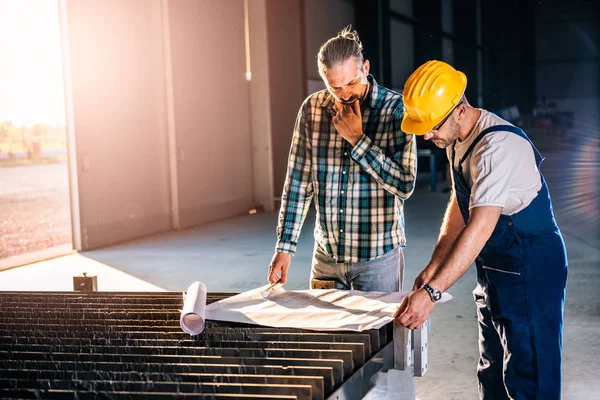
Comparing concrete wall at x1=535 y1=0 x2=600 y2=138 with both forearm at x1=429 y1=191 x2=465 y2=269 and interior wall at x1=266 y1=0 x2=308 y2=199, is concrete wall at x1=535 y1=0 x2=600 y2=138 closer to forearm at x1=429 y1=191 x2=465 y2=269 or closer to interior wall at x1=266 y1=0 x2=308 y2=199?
interior wall at x1=266 y1=0 x2=308 y2=199

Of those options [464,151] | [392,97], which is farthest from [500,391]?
[392,97]

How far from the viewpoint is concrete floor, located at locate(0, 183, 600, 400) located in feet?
14.4

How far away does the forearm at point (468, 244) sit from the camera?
224 centimetres

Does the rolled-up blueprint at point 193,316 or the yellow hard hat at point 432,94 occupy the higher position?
the yellow hard hat at point 432,94

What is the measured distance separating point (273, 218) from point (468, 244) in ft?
31.2

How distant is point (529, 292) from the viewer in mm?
2414

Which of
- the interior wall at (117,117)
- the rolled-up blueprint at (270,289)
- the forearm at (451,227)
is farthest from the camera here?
the interior wall at (117,117)

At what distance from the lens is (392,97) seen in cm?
293

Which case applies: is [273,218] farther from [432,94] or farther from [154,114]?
[432,94]

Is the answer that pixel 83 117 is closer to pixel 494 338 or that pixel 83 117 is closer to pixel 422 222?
pixel 422 222

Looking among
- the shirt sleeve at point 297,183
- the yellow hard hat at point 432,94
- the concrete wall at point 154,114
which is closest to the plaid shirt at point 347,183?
the shirt sleeve at point 297,183

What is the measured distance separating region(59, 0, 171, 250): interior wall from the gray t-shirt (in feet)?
23.5

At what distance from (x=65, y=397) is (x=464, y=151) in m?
1.51

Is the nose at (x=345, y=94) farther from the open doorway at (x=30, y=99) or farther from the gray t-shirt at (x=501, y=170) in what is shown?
the open doorway at (x=30, y=99)
